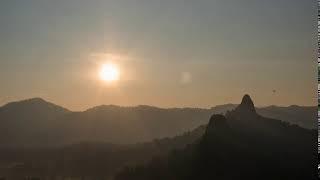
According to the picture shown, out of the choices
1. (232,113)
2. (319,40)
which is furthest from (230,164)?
(319,40)

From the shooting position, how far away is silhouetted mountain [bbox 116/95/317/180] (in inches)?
5576

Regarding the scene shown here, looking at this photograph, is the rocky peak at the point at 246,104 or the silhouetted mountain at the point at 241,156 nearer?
the silhouetted mountain at the point at 241,156

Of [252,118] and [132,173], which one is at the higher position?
[252,118]

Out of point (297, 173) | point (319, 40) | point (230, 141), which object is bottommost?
point (297, 173)

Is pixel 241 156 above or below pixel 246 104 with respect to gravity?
below

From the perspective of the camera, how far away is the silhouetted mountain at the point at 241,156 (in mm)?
141625

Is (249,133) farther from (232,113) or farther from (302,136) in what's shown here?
(232,113)

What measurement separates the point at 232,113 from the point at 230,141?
39.2 m

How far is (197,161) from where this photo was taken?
149 meters

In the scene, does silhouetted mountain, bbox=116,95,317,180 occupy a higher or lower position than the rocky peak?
lower

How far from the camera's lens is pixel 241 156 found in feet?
480

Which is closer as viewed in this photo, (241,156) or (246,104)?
(241,156)

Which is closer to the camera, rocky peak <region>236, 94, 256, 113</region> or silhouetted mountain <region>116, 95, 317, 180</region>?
silhouetted mountain <region>116, 95, 317, 180</region>

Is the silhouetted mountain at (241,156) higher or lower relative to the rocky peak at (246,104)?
lower
